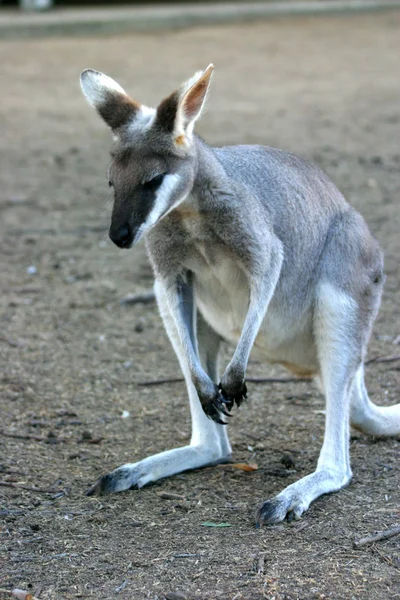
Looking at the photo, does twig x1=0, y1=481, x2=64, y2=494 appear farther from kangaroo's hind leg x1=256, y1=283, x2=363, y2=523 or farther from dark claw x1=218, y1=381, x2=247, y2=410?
kangaroo's hind leg x1=256, y1=283, x2=363, y2=523

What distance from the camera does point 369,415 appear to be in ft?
13.6

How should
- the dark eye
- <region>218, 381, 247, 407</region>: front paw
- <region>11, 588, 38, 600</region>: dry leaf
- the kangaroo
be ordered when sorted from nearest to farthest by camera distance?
<region>11, 588, 38, 600</region>: dry leaf < the dark eye < the kangaroo < <region>218, 381, 247, 407</region>: front paw

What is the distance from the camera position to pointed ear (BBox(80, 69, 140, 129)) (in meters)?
3.66

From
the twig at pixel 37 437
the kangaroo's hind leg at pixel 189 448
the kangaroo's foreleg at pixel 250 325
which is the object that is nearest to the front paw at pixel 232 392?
the kangaroo's foreleg at pixel 250 325

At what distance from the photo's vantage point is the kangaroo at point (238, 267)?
3.52 meters

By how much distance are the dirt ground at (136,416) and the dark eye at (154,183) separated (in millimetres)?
1181

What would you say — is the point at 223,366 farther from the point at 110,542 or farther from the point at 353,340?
the point at 110,542

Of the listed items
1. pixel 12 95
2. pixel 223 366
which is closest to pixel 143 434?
pixel 223 366

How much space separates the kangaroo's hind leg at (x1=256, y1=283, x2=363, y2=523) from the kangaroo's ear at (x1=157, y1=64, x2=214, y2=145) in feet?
3.05

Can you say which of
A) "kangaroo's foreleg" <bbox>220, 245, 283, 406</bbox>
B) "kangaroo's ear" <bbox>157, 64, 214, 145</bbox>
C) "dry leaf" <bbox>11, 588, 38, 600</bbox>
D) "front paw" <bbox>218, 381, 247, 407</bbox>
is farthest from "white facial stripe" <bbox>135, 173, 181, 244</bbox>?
"dry leaf" <bbox>11, 588, 38, 600</bbox>

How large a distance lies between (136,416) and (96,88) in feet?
5.26

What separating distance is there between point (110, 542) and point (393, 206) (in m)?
4.90

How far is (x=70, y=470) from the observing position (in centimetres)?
402

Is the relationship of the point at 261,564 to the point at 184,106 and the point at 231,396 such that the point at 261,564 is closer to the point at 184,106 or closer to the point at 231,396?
the point at 231,396
